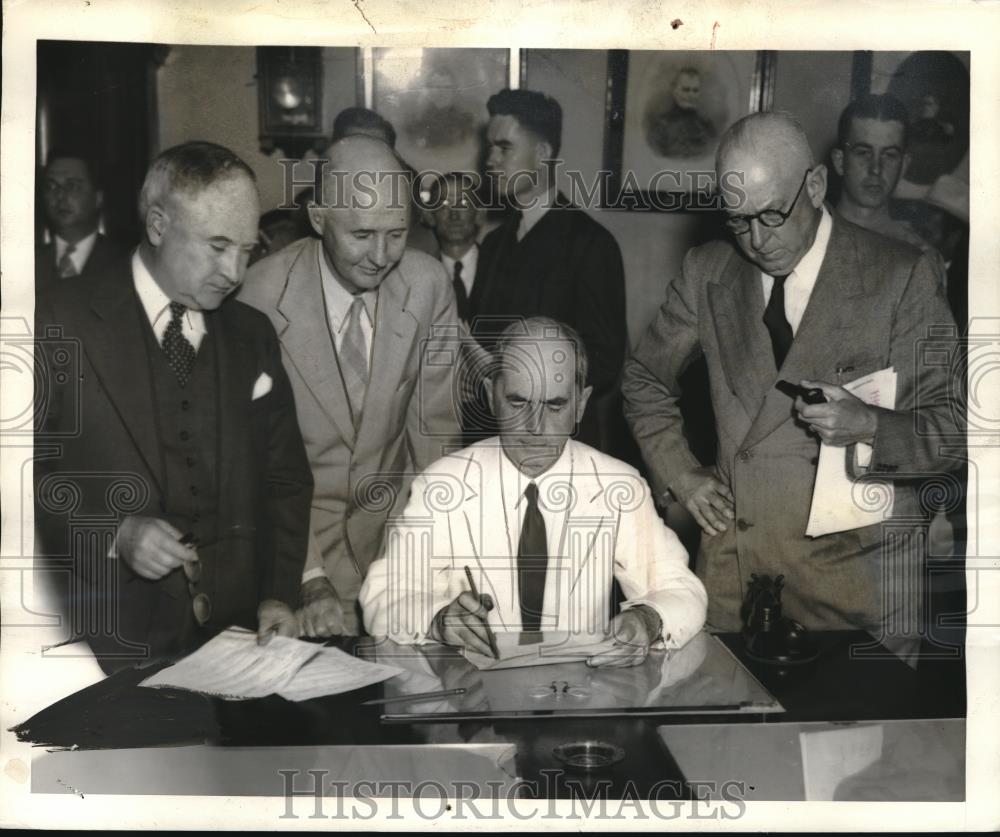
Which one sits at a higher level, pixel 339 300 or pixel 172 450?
pixel 339 300

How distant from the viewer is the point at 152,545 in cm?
386

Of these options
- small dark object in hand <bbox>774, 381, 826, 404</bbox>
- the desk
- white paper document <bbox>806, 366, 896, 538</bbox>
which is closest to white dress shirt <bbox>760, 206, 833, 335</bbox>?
small dark object in hand <bbox>774, 381, 826, 404</bbox>

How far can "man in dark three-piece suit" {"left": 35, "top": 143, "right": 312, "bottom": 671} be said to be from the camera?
3.83 meters

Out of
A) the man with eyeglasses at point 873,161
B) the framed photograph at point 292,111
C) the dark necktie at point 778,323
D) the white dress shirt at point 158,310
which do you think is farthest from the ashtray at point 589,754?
the framed photograph at point 292,111

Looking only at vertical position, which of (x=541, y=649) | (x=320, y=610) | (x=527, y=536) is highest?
(x=527, y=536)

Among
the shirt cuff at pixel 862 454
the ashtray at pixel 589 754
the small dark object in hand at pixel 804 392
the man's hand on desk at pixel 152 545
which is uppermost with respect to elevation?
the small dark object in hand at pixel 804 392

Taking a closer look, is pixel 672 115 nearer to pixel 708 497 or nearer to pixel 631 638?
pixel 708 497

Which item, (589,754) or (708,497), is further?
(708,497)

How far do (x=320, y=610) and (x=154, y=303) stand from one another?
1059mm

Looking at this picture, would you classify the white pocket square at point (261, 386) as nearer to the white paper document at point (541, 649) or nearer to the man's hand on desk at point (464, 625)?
the man's hand on desk at point (464, 625)

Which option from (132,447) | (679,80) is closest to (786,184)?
(679,80)

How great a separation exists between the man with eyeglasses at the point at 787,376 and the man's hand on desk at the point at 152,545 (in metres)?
1.44

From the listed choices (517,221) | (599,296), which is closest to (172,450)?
(517,221)

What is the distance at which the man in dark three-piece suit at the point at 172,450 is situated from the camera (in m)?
3.83
